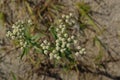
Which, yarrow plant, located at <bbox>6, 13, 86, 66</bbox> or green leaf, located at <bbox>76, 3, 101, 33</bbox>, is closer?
yarrow plant, located at <bbox>6, 13, 86, 66</bbox>

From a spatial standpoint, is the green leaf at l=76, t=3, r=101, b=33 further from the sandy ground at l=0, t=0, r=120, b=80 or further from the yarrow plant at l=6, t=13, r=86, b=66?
the yarrow plant at l=6, t=13, r=86, b=66

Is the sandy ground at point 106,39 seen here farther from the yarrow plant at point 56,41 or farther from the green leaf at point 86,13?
the yarrow plant at point 56,41

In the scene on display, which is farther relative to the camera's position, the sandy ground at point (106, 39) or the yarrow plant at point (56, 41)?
the sandy ground at point (106, 39)

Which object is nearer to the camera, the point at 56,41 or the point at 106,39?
the point at 56,41

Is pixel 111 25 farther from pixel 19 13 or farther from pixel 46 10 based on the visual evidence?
pixel 19 13

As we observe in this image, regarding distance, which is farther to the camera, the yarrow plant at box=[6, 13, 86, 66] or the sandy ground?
the sandy ground

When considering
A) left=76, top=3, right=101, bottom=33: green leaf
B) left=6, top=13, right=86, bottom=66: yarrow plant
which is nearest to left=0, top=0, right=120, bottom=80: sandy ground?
left=76, top=3, right=101, bottom=33: green leaf

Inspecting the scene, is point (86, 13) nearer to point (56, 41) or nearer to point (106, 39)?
point (106, 39)

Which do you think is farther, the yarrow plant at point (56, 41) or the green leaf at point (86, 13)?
the green leaf at point (86, 13)

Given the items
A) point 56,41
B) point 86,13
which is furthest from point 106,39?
point 56,41

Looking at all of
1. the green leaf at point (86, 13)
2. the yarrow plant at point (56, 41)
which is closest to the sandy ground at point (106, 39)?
the green leaf at point (86, 13)

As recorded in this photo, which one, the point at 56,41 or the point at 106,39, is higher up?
the point at 56,41
